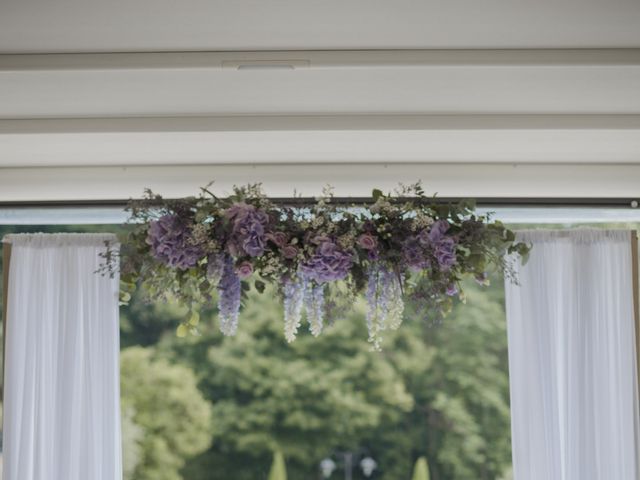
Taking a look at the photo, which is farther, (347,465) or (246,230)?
(347,465)

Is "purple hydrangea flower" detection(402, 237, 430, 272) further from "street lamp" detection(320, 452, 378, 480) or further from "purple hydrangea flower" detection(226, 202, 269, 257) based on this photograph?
"street lamp" detection(320, 452, 378, 480)

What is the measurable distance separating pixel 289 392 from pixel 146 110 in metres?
8.12

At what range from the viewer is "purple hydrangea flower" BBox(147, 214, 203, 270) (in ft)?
10.0

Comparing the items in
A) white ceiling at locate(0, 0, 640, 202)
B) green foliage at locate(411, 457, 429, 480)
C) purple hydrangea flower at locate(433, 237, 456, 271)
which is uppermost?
white ceiling at locate(0, 0, 640, 202)

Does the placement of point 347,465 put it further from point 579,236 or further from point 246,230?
point 246,230

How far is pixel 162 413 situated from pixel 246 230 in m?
8.15

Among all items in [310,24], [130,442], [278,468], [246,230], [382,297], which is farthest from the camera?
[278,468]

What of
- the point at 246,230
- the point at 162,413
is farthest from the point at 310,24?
the point at 162,413

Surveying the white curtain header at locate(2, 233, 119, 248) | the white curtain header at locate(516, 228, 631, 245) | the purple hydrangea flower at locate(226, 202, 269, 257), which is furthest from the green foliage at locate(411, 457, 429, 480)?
the purple hydrangea flower at locate(226, 202, 269, 257)

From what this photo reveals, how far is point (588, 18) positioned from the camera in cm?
249

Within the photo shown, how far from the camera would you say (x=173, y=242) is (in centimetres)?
306

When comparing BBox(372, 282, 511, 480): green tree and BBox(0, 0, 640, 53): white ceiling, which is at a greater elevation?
BBox(0, 0, 640, 53): white ceiling

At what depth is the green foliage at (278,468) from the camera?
10.8 m

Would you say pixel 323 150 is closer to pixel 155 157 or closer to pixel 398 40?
pixel 155 157
